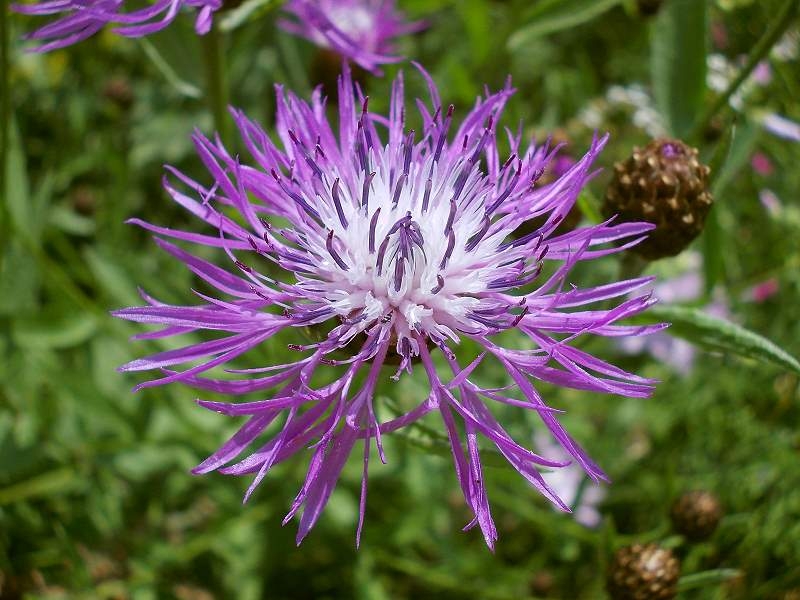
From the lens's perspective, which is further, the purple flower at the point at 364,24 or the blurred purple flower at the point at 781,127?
the purple flower at the point at 364,24

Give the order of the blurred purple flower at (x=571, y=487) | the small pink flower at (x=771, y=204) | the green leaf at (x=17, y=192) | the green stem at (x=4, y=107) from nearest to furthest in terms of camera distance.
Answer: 1. the green stem at (x=4, y=107)
2. the green leaf at (x=17, y=192)
3. the small pink flower at (x=771, y=204)
4. the blurred purple flower at (x=571, y=487)

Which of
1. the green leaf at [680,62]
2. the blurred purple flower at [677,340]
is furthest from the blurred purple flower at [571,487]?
the green leaf at [680,62]

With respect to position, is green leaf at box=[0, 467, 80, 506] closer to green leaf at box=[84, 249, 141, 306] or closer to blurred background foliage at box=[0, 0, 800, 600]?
blurred background foliage at box=[0, 0, 800, 600]

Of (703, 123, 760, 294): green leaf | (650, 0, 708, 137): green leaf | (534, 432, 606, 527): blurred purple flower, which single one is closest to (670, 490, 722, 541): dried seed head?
(703, 123, 760, 294): green leaf

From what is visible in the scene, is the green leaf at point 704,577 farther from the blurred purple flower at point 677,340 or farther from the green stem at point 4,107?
the green stem at point 4,107

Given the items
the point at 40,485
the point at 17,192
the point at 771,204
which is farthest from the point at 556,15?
the point at 40,485

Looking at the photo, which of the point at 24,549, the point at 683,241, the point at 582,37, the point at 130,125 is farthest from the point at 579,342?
the point at 582,37

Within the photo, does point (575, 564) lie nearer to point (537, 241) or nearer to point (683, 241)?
point (683, 241)

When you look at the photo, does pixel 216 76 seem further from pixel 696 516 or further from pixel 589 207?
pixel 696 516
